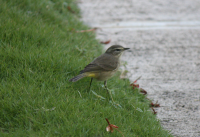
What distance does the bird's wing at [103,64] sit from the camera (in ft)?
14.8

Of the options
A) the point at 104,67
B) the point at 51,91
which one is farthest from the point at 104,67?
the point at 51,91

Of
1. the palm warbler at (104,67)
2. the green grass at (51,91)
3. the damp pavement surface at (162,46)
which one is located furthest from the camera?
the damp pavement surface at (162,46)

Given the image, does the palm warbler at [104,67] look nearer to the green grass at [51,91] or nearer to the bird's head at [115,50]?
the bird's head at [115,50]

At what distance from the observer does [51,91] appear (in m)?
4.12

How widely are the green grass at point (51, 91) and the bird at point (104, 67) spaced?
0.25 metres

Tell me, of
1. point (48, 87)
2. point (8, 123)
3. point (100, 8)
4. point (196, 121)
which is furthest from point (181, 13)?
point (8, 123)

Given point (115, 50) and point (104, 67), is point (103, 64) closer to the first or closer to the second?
point (104, 67)

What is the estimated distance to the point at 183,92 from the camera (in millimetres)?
5039

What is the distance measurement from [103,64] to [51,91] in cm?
110

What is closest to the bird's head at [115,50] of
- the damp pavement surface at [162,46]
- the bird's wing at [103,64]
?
the bird's wing at [103,64]

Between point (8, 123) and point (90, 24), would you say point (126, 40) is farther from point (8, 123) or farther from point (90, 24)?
point (8, 123)

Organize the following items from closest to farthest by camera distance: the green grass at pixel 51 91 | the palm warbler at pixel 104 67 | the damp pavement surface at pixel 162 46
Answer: the green grass at pixel 51 91 < the palm warbler at pixel 104 67 < the damp pavement surface at pixel 162 46

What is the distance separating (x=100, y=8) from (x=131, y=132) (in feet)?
20.7

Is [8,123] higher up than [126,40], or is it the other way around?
[126,40]
